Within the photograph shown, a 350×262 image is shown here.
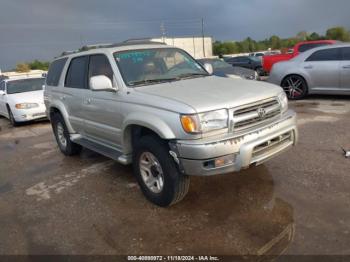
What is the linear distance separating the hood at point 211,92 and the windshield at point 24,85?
866cm

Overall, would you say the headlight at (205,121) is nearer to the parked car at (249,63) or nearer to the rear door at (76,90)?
the rear door at (76,90)

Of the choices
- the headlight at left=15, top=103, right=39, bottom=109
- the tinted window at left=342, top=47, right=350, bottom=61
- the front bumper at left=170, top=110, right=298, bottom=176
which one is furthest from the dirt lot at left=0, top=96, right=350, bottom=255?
the headlight at left=15, top=103, right=39, bottom=109

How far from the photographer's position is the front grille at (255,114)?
341cm

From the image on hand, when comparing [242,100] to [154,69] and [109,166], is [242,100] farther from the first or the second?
[109,166]

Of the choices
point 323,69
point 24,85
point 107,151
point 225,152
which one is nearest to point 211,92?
point 225,152

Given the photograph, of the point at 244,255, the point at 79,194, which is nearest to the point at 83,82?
the point at 79,194

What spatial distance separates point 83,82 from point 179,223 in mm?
2777

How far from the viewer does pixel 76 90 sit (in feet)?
17.2

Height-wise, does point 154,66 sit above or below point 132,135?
above

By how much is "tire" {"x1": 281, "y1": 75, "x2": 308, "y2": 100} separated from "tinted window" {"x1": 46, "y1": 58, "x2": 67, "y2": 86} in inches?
257

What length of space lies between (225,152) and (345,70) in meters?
6.71

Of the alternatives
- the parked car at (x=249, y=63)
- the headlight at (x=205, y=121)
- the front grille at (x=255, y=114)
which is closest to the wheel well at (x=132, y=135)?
the headlight at (x=205, y=121)

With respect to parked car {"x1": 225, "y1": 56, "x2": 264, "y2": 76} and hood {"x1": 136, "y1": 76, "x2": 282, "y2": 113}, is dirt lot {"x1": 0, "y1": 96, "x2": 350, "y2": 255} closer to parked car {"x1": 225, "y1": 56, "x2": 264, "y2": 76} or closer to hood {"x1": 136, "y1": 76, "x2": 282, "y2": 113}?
hood {"x1": 136, "y1": 76, "x2": 282, "y2": 113}

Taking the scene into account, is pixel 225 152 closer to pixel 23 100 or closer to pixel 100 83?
pixel 100 83
